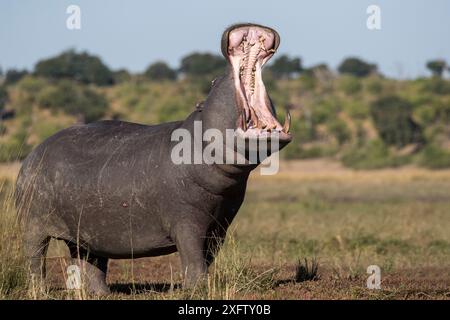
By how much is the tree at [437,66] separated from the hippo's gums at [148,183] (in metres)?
71.2

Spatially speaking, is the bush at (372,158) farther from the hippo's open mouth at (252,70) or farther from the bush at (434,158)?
the hippo's open mouth at (252,70)

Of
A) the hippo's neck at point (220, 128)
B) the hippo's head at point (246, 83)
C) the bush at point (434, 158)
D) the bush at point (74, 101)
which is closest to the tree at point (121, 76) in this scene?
the bush at point (74, 101)

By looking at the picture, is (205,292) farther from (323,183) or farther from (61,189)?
(323,183)

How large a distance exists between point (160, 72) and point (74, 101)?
31606 millimetres

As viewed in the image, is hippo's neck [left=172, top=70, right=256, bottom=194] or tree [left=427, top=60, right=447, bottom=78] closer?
hippo's neck [left=172, top=70, right=256, bottom=194]

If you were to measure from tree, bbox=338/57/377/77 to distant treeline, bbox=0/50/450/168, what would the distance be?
666cm

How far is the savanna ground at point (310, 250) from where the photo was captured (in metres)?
7.55

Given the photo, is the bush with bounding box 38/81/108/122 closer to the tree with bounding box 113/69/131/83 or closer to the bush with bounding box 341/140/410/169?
the bush with bounding box 341/140/410/169

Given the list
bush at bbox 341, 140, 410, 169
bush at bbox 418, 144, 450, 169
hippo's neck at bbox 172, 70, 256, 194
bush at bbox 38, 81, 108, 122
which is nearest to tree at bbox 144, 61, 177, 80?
bush at bbox 38, 81, 108, 122

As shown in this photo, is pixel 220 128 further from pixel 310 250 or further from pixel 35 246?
pixel 310 250

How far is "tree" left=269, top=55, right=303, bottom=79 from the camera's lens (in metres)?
76.9

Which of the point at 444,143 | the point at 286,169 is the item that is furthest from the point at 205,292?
the point at 444,143

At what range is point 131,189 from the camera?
25.3 feet

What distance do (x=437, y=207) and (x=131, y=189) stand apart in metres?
15.3
